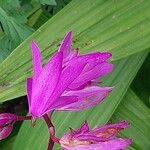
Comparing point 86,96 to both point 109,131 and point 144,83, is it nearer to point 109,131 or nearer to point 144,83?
point 109,131

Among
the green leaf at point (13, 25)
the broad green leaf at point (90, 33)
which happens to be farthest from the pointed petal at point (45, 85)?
the green leaf at point (13, 25)

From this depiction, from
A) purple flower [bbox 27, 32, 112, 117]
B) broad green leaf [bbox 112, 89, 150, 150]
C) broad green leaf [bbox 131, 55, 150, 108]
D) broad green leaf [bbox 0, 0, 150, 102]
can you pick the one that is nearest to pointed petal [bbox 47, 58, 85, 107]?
purple flower [bbox 27, 32, 112, 117]

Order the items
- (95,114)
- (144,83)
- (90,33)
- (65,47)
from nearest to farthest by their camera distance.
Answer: (65,47)
(90,33)
(95,114)
(144,83)

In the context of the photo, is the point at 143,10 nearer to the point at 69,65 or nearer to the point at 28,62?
the point at 28,62

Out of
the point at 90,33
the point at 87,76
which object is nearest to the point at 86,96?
the point at 87,76

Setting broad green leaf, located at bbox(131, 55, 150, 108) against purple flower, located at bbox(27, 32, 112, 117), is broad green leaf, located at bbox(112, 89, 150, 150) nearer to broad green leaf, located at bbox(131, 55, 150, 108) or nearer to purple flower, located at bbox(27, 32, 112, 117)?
broad green leaf, located at bbox(131, 55, 150, 108)
